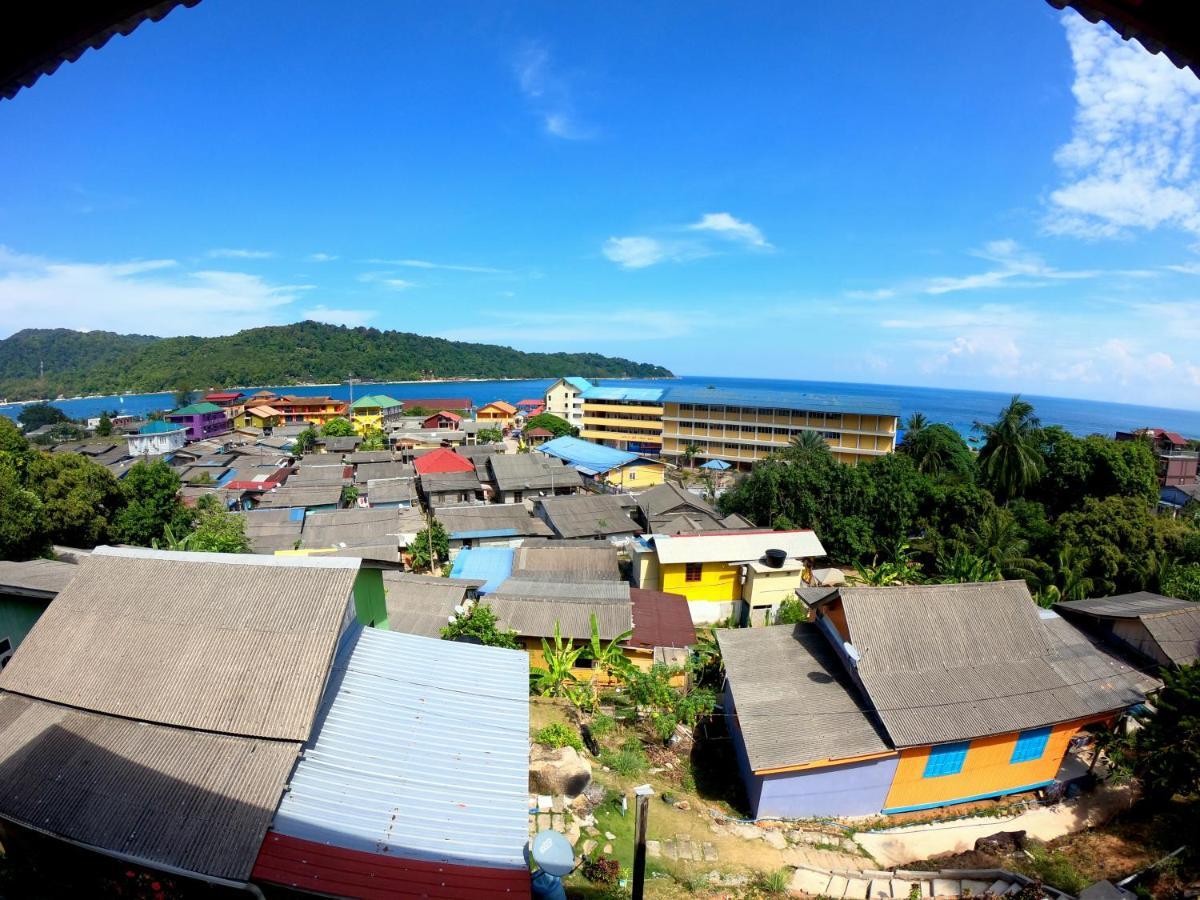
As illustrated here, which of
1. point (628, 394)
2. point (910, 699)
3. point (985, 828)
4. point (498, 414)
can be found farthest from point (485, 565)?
point (498, 414)

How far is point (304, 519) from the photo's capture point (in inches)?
1439

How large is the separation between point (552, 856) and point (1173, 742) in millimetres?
14678

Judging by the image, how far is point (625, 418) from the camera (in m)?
Result: 81.8

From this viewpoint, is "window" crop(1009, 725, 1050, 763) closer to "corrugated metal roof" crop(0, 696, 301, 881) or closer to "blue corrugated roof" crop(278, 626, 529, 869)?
"blue corrugated roof" crop(278, 626, 529, 869)

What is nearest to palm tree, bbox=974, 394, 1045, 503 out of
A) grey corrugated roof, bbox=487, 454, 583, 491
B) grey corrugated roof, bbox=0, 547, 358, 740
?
grey corrugated roof, bbox=487, 454, 583, 491

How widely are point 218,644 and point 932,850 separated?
16142 mm

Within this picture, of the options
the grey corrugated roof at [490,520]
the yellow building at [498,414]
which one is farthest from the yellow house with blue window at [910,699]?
the yellow building at [498,414]

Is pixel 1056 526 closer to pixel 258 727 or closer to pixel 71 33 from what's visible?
pixel 258 727

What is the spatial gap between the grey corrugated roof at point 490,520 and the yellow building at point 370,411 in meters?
57.7

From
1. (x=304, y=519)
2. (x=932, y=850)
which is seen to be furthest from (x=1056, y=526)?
(x=304, y=519)

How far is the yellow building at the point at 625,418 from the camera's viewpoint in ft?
263

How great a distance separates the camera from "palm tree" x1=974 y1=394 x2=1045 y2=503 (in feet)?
120

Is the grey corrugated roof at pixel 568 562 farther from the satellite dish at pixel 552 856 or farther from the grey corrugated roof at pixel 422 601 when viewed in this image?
the satellite dish at pixel 552 856

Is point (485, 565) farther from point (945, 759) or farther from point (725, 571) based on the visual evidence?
point (945, 759)
